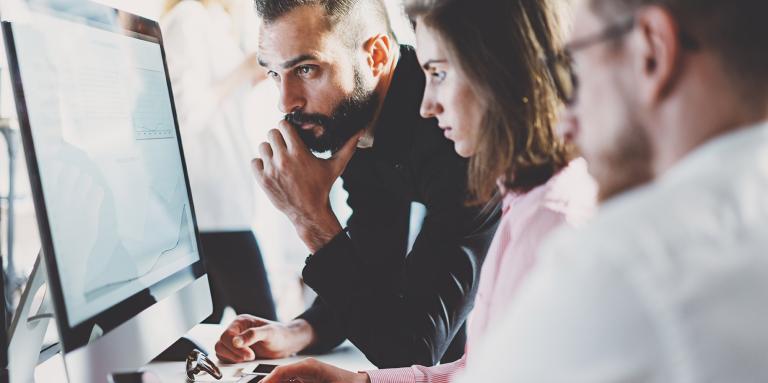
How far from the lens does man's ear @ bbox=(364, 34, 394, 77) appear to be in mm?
1525

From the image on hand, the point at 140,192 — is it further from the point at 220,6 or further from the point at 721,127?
the point at 220,6

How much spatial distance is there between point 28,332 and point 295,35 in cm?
87

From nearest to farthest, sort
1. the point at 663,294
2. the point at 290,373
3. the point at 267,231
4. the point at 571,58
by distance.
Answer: the point at 663,294 → the point at 571,58 → the point at 290,373 → the point at 267,231

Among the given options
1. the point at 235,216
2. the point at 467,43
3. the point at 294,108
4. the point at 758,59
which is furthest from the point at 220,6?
the point at 758,59

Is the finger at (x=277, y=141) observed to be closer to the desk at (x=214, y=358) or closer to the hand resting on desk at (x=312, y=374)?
the desk at (x=214, y=358)

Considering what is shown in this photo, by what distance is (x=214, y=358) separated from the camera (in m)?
1.05

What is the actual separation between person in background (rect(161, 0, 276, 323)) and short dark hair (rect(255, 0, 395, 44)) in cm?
82

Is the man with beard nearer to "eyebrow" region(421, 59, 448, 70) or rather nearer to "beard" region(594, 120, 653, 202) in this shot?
"eyebrow" region(421, 59, 448, 70)

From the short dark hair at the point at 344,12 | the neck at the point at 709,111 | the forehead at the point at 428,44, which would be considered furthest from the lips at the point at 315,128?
the neck at the point at 709,111

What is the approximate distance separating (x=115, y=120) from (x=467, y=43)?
0.45 metres

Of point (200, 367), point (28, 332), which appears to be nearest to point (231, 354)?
point (200, 367)

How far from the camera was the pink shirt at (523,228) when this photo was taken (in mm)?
753

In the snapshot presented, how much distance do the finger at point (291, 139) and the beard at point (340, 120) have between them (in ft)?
0.58

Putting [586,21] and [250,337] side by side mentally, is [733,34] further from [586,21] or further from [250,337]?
[250,337]
